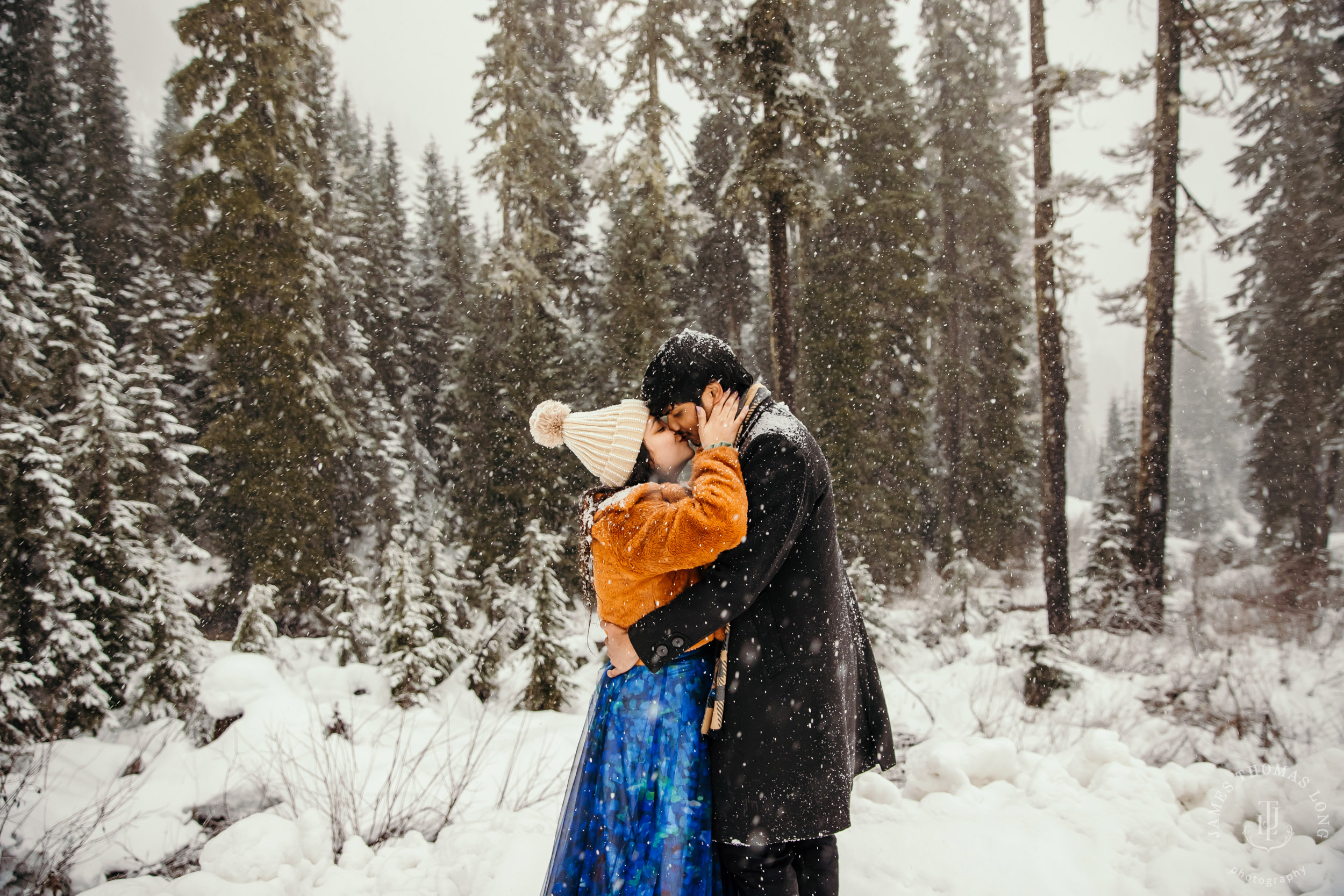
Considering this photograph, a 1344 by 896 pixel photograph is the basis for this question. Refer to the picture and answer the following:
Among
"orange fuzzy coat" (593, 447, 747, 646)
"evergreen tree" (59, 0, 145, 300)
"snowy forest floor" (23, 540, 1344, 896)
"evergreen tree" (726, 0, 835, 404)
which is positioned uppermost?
"evergreen tree" (59, 0, 145, 300)

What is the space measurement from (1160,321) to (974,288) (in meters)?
9.97

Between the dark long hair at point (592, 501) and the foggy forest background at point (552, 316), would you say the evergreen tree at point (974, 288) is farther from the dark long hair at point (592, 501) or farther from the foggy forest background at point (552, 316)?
the dark long hair at point (592, 501)

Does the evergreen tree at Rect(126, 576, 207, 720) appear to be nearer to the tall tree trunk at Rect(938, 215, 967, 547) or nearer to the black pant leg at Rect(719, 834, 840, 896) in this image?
the black pant leg at Rect(719, 834, 840, 896)

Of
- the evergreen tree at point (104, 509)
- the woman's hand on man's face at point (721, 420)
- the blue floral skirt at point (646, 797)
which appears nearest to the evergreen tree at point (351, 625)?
the evergreen tree at point (104, 509)

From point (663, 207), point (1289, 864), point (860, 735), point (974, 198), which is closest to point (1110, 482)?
point (974, 198)

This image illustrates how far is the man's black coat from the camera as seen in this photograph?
188cm

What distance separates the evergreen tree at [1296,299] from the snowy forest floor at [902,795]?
11001 millimetres

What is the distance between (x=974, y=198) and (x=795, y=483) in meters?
20.1

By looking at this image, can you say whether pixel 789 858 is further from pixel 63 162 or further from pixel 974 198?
pixel 63 162

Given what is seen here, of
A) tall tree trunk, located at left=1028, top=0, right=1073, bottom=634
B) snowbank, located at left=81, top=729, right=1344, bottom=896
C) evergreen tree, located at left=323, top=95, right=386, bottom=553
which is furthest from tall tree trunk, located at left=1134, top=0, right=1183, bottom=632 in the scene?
evergreen tree, located at left=323, top=95, right=386, bottom=553

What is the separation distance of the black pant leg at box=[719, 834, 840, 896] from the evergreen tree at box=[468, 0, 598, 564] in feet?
43.8

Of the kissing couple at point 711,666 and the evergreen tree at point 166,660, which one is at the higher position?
the kissing couple at point 711,666

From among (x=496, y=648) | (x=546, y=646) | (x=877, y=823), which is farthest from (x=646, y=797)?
(x=496, y=648)

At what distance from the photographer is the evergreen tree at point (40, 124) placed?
16.6 m
